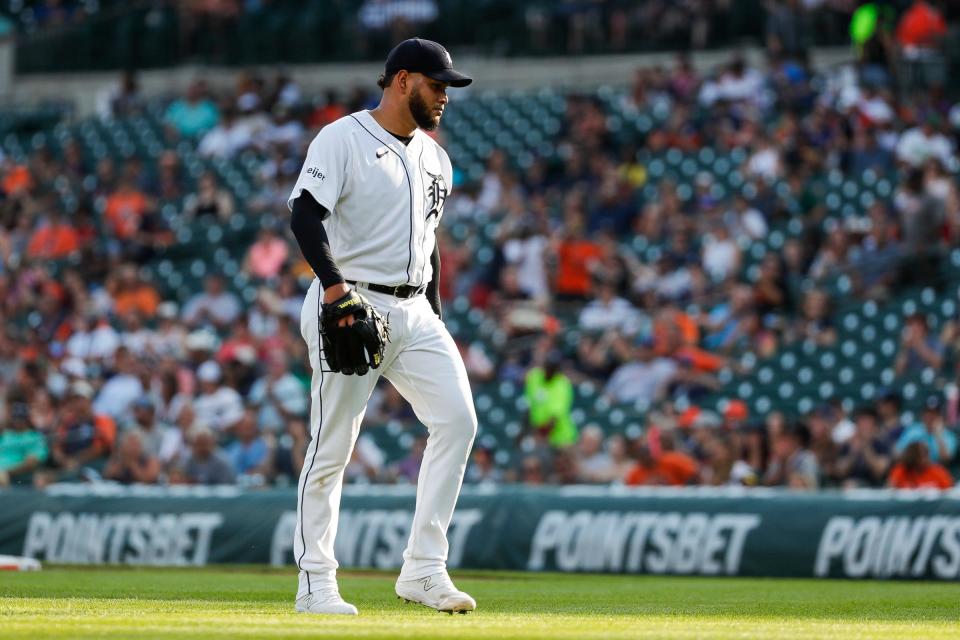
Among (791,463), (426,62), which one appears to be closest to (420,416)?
(426,62)

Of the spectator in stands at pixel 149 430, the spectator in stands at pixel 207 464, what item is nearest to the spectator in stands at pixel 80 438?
the spectator in stands at pixel 149 430

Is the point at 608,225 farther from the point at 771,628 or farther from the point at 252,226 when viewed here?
the point at 771,628

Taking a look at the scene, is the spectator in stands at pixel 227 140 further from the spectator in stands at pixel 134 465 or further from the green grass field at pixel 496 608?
the green grass field at pixel 496 608

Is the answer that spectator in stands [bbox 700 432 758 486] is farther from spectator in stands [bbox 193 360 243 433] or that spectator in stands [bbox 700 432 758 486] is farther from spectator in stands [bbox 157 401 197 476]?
spectator in stands [bbox 193 360 243 433]

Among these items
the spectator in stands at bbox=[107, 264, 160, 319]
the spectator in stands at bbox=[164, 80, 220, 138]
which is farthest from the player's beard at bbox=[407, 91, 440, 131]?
the spectator in stands at bbox=[164, 80, 220, 138]

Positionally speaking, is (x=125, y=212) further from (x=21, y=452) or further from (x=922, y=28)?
(x=922, y=28)

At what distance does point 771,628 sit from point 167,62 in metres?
22.6

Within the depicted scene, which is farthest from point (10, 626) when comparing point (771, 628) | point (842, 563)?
point (842, 563)

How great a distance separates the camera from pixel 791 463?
13.1 meters

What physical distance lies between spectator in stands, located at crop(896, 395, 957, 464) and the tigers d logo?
6667mm

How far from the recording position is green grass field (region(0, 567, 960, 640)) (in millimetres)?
5469

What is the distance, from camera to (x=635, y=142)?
20656 mm

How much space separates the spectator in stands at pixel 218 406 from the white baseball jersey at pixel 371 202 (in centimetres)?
940

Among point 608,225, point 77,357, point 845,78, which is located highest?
point 845,78
